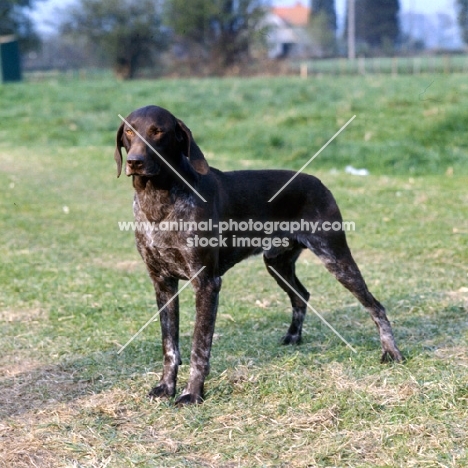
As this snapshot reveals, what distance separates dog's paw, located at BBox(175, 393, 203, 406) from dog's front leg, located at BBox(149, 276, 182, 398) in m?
0.15

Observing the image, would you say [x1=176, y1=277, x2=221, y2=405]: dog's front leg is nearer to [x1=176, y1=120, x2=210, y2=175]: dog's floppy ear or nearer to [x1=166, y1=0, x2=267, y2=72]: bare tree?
[x1=176, y1=120, x2=210, y2=175]: dog's floppy ear

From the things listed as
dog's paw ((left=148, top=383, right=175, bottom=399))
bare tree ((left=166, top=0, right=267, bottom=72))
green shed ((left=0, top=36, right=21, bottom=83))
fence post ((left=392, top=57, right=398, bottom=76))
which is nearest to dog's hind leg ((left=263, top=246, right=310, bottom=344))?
dog's paw ((left=148, top=383, right=175, bottom=399))

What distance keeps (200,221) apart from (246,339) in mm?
1639

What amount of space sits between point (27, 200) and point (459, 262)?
22.3 ft

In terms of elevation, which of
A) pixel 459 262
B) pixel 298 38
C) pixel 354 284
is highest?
pixel 298 38

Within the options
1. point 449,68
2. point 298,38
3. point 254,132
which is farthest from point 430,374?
point 449,68

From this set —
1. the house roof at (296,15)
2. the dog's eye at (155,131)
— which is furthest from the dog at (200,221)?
the house roof at (296,15)

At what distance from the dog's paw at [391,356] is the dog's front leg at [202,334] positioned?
1.35m

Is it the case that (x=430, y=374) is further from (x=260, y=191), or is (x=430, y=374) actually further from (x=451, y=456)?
(x=260, y=191)

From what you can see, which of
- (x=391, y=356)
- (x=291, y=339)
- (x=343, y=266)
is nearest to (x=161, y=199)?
(x=343, y=266)

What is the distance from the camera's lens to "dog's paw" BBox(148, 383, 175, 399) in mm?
4918

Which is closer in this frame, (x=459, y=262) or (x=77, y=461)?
(x=77, y=461)

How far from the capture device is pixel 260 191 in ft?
17.7

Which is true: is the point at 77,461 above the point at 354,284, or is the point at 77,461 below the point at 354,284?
below
